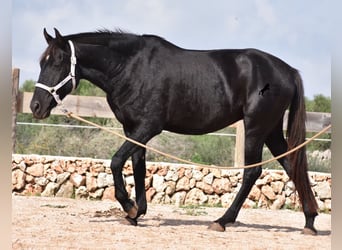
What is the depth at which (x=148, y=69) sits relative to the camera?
535 centimetres

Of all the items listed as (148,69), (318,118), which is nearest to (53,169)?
(148,69)

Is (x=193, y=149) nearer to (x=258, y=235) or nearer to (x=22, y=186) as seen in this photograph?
(x=22, y=186)

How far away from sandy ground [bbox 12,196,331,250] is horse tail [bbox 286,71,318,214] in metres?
0.38

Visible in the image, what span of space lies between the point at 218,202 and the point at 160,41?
3.05m

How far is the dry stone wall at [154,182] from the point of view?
7.59 metres

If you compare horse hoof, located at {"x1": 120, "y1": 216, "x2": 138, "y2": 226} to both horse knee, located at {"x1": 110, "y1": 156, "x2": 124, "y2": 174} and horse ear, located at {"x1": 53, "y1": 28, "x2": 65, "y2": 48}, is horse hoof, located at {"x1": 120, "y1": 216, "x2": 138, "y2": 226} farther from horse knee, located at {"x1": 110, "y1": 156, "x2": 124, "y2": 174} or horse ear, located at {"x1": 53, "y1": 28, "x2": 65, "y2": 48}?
horse ear, located at {"x1": 53, "y1": 28, "x2": 65, "y2": 48}

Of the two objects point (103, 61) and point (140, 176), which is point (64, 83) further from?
point (140, 176)

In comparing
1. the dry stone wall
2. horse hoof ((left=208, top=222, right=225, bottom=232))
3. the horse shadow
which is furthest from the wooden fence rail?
horse hoof ((left=208, top=222, right=225, bottom=232))

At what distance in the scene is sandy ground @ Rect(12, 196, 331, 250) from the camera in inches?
181

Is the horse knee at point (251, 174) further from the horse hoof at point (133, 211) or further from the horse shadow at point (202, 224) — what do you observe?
the horse hoof at point (133, 211)

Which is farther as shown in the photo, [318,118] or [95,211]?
[318,118]

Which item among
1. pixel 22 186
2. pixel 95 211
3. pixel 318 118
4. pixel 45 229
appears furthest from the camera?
pixel 318 118

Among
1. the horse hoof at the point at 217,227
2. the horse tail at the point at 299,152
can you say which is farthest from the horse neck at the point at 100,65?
the horse tail at the point at 299,152

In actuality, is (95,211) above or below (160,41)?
below
